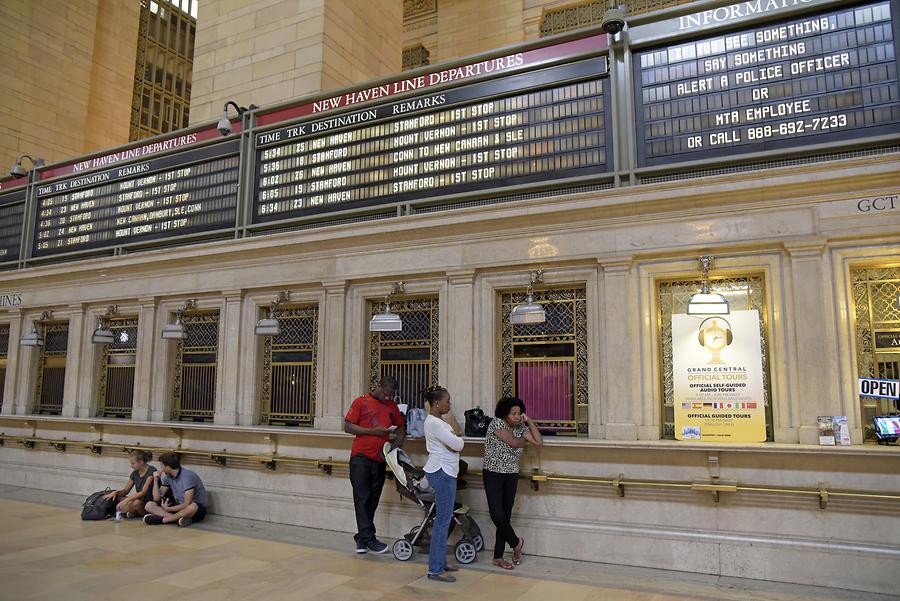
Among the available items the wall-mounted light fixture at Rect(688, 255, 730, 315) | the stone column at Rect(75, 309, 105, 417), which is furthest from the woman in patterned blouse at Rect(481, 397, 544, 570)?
the stone column at Rect(75, 309, 105, 417)

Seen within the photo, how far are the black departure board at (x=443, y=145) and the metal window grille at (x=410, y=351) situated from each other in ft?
4.40

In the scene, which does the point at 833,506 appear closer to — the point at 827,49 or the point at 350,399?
the point at 827,49

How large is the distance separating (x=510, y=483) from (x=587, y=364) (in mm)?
1444

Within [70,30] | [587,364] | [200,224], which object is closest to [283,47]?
[200,224]

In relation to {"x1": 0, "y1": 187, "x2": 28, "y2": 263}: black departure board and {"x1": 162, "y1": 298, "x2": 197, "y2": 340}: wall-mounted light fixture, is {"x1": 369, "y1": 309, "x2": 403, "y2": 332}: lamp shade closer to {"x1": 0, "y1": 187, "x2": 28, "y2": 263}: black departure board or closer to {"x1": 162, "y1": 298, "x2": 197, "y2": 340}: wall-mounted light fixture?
{"x1": 162, "y1": 298, "x2": 197, "y2": 340}: wall-mounted light fixture

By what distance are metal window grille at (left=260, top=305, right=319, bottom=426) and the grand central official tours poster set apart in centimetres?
438

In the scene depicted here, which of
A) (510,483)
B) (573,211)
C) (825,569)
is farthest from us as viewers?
(573,211)

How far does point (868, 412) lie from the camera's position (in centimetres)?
554

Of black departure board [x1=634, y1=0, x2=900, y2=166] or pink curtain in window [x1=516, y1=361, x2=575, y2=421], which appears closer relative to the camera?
black departure board [x1=634, y1=0, x2=900, y2=166]

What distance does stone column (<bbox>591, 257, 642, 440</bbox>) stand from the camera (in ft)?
19.9

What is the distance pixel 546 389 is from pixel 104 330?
681cm

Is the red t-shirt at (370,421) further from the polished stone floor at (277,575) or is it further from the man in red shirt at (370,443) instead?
the polished stone floor at (277,575)

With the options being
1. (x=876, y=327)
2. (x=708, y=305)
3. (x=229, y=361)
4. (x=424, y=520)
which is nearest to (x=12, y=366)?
(x=229, y=361)

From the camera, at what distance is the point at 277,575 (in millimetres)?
5594
